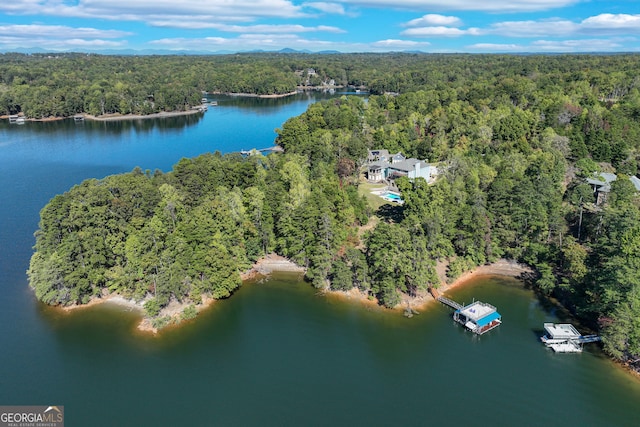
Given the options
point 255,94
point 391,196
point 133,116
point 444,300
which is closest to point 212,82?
point 255,94

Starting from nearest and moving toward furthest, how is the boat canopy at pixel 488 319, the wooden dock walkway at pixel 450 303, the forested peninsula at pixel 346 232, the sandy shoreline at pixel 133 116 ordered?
the boat canopy at pixel 488 319 < the forested peninsula at pixel 346 232 < the wooden dock walkway at pixel 450 303 < the sandy shoreline at pixel 133 116

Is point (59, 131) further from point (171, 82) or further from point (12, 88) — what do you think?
point (171, 82)

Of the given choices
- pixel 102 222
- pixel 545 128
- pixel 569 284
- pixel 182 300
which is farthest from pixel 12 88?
pixel 569 284

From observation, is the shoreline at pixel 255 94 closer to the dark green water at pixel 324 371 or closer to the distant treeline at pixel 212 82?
the distant treeline at pixel 212 82

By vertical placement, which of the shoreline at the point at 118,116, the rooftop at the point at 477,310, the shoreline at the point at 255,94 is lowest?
the rooftop at the point at 477,310

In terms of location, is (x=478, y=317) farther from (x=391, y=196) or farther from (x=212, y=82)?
(x=212, y=82)

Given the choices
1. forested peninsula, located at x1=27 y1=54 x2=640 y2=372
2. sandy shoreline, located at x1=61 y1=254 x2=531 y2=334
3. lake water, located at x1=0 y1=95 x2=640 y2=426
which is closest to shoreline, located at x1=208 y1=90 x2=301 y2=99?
forested peninsula, located at x1=27 y1=54 x2=640 y2=372

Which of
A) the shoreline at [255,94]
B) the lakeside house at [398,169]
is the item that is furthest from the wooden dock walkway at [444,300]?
the shoreline at [255,94]

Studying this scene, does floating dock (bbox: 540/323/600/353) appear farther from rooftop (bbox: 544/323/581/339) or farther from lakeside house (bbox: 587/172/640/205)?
lakeside house (bbox: 587/172/640/205)
